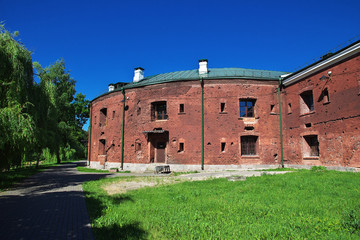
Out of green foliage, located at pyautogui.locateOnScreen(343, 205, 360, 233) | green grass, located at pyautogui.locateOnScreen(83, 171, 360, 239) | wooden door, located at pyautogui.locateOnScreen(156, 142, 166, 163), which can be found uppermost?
wooden door, located at pyautogui.locateOnScreen(156, 142, 166, 163)

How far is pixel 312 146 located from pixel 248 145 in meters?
4.70

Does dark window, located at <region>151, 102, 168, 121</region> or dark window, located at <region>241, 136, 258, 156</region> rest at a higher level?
dark window, located at <region>151, 102, 168, 121</region>

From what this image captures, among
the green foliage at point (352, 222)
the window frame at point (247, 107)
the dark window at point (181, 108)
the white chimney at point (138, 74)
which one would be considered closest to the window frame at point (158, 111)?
the dark window at point (181, 108)

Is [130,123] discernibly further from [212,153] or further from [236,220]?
→ [236,220]

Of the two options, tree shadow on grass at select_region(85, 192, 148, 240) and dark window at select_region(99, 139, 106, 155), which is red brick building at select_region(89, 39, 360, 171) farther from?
tree shadow on grass at select_region(85, 192, 148, 240)

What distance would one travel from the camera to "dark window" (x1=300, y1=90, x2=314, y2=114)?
17766mm

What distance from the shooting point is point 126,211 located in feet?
21.3

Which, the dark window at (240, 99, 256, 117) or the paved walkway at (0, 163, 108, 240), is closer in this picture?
the paved walkway at (0, 163, 108, 240)

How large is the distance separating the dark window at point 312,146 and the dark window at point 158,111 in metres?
12.0

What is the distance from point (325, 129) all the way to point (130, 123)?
16.2m

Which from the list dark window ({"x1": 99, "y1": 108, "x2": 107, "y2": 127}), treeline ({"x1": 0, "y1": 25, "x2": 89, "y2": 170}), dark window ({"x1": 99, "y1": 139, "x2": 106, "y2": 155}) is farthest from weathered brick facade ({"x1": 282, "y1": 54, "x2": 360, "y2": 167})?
dark window ({"x1": 99, "y1": 108, "x2": 107, "y2": 127})

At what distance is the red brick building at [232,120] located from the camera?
1538 cm

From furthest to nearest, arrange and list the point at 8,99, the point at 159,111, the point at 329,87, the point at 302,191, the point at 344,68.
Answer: the point at 159,111
the point at 329,87
the point at 344,68
the point at 8,99
the point at 302,191

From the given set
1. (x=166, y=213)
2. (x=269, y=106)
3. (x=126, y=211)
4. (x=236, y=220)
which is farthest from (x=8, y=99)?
(x=269, y=106)
